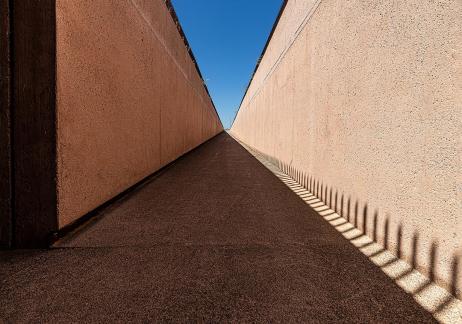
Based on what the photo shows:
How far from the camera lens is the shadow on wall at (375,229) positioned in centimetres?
176

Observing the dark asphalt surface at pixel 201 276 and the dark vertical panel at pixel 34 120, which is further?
the dark vertical panel at pixel 34 120

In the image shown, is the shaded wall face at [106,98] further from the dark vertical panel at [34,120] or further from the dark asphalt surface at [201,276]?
the dark asphalt surface at [201,276]

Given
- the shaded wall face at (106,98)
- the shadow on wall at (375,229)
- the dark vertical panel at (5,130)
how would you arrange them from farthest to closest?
the shaded wall face at (106,98), the dark vertical panel at (5,130), the shadow on wall at (375,229)

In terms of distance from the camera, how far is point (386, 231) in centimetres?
245

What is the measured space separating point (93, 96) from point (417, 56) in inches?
149

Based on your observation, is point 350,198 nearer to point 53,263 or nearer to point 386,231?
point 386,231

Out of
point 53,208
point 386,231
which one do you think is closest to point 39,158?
point 53,208

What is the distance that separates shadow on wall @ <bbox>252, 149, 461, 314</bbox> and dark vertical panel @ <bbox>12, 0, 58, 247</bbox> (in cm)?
345

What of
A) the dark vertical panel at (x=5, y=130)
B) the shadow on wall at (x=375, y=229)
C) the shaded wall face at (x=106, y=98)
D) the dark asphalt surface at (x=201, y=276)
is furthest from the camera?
the shaded wall face at (x=106, y=98)

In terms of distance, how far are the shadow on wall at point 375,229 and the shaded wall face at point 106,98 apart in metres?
3.44

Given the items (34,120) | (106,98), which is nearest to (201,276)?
(34,120)

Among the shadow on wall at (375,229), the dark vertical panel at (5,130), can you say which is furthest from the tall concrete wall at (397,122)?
the dark vertical panel at (5,130)

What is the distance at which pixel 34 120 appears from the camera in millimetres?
2422

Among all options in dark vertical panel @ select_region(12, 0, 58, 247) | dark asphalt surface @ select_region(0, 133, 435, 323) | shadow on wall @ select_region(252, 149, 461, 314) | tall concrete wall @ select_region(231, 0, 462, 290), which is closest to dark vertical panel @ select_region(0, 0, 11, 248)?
dark vertical panel @ select_region(12, 0, 58, 247)
